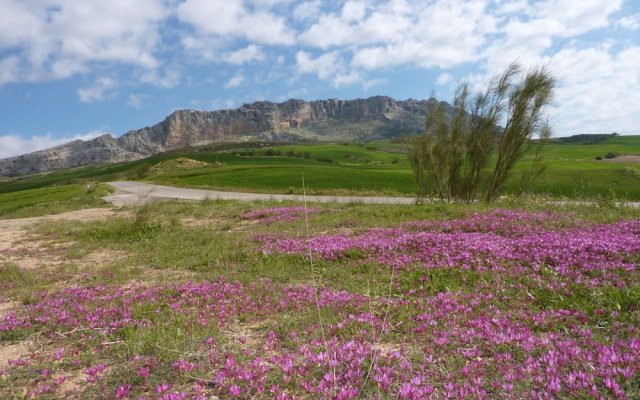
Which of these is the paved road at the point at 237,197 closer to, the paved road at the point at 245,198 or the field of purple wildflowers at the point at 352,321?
the paved road at the point at 245,198

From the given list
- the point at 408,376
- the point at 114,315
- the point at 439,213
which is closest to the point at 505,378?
the point at 408,376

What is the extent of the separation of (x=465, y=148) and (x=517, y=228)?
9517 millimetres

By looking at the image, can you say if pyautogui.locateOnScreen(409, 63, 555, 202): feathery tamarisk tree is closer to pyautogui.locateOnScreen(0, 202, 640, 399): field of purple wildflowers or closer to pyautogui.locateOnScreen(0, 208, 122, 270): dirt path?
pyautogui.locateOnScreen(0, 202, 640, 399): field of purple wildflowers

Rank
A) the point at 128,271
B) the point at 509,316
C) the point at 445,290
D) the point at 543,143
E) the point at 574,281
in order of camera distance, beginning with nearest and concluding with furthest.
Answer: the point at 509,316, the point at 574,281, the point at 445,290, the point at 128,271, the point at 543,143

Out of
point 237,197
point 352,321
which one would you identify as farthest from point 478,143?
point 237,197

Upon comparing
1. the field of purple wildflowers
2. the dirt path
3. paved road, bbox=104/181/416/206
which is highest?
the field of purple wildflowers

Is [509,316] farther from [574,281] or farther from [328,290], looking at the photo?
[328,290]

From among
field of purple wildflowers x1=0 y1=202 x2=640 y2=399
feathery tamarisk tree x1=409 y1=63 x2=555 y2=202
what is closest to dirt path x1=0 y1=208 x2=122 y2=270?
field of purple wildflowers x1=0 y1=202 x2=640 y2=399

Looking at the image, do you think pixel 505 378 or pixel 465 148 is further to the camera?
pixel 465 148

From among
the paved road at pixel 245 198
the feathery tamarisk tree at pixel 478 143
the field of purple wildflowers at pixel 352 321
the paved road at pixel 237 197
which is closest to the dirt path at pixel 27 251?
the field of purple wildflowers at pixel 352 321

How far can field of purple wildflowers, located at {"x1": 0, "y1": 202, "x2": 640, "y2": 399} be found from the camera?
371 cm

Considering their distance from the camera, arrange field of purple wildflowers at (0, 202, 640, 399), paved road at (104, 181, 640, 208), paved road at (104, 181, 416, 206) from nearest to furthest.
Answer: field of purple wildflowers at (0, 202, 640, 399), paved road at (104, 181, 640, 208), paved road at (104, 181, 416, 206)

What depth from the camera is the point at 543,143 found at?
18.2 m

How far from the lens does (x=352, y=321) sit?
202 inches
